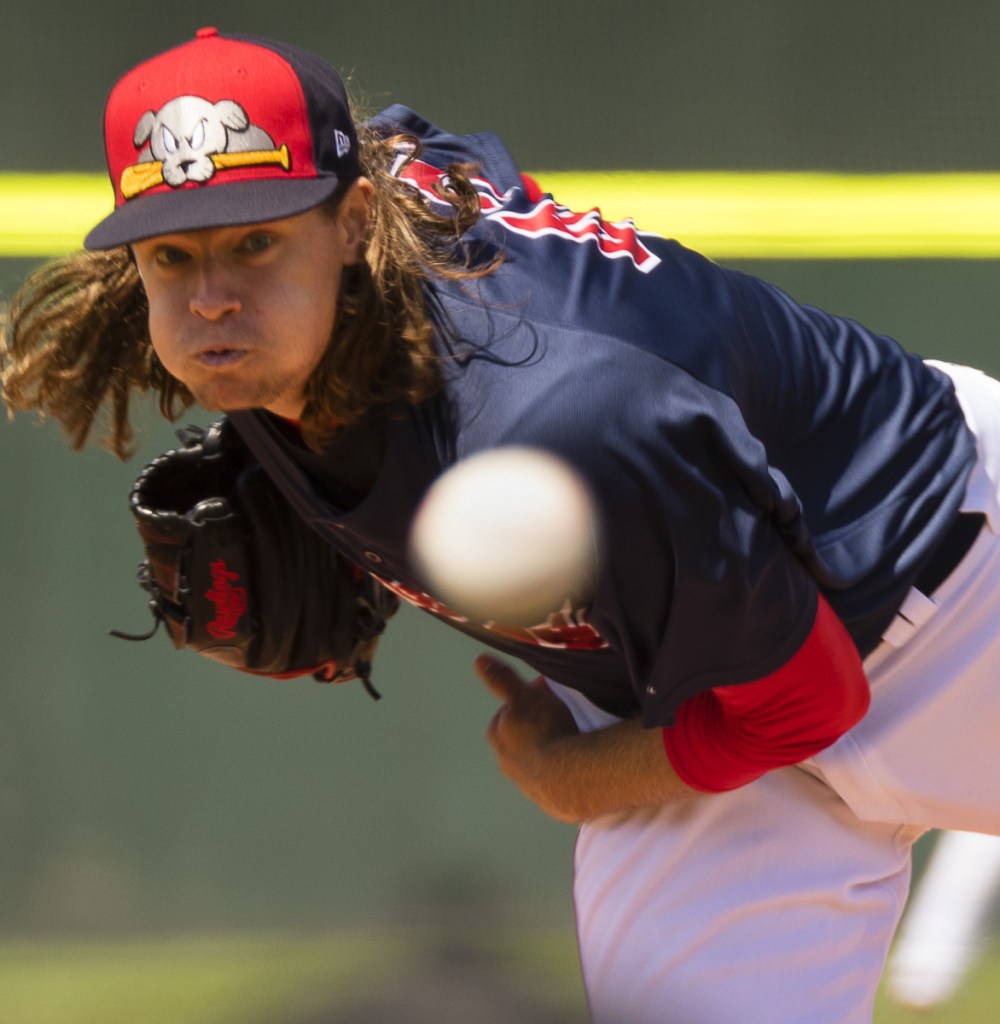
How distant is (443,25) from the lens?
232cm

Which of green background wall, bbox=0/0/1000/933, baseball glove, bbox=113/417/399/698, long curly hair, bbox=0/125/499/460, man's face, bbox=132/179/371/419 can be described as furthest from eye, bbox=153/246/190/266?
green background wall, bbox=0/0/1000/933

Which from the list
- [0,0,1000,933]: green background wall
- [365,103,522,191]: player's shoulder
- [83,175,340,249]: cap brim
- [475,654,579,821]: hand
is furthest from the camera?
[0,0,1000,933]: green background wall

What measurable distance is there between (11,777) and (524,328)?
5.09 feet

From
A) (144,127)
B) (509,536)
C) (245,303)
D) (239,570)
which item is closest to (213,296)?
(245,303)

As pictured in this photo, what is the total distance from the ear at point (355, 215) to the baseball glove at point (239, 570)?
393 millimetres

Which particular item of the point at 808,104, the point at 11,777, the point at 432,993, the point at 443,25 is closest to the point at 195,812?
the point at 11,777

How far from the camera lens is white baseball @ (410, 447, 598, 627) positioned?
935 mm

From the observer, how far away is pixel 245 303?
3.12 feet

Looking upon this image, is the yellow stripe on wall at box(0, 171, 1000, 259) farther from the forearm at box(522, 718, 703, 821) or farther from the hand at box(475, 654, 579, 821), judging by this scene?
the forearm at box(522, 718, 703, 821)

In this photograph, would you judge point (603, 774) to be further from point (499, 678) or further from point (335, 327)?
point (335, 327)

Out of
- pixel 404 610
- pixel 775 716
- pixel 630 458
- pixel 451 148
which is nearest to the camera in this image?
pixel 630 458

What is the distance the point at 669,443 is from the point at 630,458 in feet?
0.09

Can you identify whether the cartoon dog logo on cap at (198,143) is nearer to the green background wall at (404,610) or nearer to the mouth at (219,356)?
the mouth at (219,356)

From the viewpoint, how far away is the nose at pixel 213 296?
947mm
